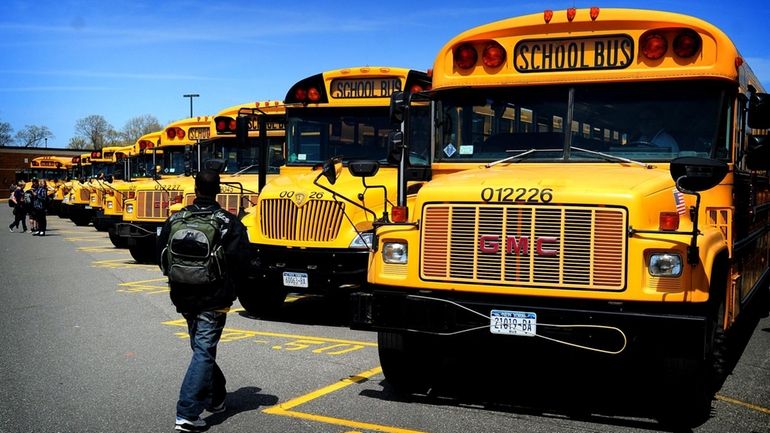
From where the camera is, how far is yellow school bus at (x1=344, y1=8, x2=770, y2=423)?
199 inches

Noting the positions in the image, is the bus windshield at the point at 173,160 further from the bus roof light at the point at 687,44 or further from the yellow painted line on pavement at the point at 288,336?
the bus roof light at the point at 687,44

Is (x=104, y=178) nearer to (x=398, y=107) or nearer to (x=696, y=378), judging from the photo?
(x=398, y=107)

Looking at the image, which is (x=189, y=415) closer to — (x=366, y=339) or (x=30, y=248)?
(x=366, y=339)

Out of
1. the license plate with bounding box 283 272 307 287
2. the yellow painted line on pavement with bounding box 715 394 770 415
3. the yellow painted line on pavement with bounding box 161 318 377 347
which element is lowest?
the yellow painted line on pavement with bounding box 161 318 377 347

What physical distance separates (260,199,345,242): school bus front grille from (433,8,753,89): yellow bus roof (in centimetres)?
242

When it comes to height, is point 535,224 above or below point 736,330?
above

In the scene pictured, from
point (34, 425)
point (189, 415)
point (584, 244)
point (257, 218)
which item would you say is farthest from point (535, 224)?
point (257, 218)

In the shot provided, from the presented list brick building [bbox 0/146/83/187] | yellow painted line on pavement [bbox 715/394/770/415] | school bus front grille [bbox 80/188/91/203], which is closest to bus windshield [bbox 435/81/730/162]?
yellow painted line on pavement [bbox 715/394/770/415]

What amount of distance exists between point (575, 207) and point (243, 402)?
8.56 feet

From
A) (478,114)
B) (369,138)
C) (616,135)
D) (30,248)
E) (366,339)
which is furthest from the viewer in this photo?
(30,248)

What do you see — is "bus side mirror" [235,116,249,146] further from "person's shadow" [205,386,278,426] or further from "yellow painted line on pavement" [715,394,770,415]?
"yellow painted line on pavement" [715,394,770,415]

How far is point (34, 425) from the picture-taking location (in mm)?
5332

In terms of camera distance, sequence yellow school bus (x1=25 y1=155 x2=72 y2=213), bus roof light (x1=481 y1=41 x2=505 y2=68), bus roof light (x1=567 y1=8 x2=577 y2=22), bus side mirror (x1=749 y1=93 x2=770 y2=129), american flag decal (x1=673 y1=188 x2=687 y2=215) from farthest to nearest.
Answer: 1. yellow school bus (x1=25 y1=155 x2=72 y2=213)
2. bus roof light (x1=481 y1=41 x2=505 y2=68)
3. bus roof light (x1=567 y1=8 x2=577 y2=22)
4. bus side mirror (x1=749 y1=93 x2=770 y2=129)
5. american flag decal (x1=673 y1=188 x2=687 y2=215)

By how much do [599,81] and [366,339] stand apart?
11.5ft
